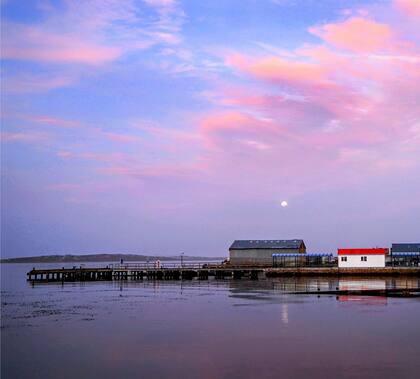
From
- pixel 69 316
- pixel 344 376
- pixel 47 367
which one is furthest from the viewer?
pixel 69 316

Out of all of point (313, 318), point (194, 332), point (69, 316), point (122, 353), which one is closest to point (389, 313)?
point (313, 318)

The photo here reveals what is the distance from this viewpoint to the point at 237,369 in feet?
92.2

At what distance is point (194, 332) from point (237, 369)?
11502mm

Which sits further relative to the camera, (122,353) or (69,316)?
(69,316)

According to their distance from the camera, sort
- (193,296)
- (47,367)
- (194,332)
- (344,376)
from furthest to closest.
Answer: (193,296) → (194,332) → (47,367) → (344,376)

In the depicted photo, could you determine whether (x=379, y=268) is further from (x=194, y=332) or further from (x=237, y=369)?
(x=237, y=369)

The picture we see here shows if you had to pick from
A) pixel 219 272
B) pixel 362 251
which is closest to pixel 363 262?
pixel 362 251

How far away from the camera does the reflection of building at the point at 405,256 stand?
336ft

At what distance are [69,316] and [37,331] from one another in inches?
319

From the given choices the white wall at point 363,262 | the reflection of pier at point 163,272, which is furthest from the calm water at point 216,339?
the reflection of pier at point 163,272

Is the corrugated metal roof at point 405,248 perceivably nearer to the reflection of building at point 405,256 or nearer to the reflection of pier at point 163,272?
the reflection of building at point 405,256

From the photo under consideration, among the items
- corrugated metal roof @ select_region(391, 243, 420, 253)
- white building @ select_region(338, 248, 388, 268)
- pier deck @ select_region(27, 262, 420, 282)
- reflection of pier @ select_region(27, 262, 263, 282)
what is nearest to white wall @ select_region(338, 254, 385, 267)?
white building @ select_region(338, 248, 388, 268)

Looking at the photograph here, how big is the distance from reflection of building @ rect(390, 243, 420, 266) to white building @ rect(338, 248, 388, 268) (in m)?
6.78

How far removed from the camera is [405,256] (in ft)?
341
